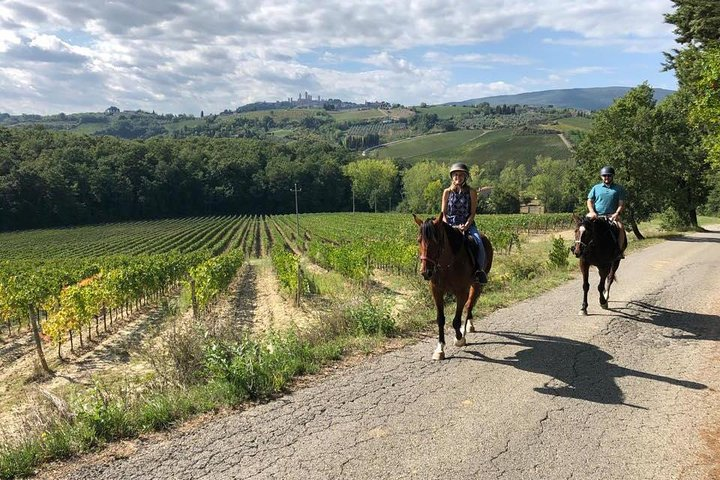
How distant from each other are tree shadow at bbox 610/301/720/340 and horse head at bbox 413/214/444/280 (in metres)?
4.37

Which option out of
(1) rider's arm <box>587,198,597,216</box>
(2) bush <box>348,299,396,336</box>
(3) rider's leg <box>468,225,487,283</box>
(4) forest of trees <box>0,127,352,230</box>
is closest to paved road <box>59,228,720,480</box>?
(2) bush <box>348,299,396,336</box>

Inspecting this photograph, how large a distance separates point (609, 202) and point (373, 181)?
4839 inches

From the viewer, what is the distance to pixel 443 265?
630 centimetres

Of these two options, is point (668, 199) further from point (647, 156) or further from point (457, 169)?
point (457, 169)

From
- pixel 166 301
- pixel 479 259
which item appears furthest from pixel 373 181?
pixel 479 259

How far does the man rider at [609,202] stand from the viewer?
8.67 m

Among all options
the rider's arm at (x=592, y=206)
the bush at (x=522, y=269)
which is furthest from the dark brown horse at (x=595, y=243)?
the bush at (x=522, y=269)

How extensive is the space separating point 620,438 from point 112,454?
485cm

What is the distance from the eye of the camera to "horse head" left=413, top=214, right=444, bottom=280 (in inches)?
232

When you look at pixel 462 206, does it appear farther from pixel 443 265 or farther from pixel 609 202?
pixel 609 202

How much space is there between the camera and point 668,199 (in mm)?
26234

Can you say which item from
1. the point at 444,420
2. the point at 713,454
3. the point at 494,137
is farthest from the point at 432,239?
the point at 494,137

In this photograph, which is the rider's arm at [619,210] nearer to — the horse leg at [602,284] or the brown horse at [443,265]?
the horse leg at [602,284]

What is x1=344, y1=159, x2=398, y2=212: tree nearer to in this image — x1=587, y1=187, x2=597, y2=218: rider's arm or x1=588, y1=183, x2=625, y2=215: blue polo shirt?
x1=587, y1=187, x2=597, y2=218: rider's arm
